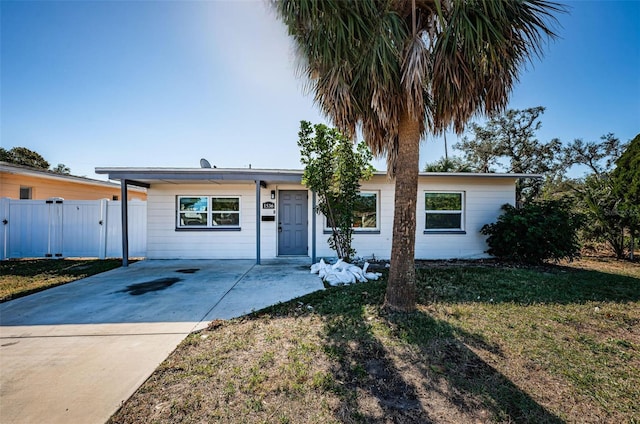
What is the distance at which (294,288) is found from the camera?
555 centimetres

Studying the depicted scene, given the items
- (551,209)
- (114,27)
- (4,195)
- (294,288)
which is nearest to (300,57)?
(294,288)

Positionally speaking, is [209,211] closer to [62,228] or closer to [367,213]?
[62,228]

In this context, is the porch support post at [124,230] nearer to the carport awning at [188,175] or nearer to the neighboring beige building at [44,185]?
the carport awning at [188,175]

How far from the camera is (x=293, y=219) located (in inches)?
372

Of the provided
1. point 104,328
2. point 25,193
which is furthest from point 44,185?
point 104,328

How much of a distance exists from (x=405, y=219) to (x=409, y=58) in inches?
91.5

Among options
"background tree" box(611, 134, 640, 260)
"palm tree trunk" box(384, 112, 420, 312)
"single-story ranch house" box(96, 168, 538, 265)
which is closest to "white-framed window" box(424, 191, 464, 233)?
"single-story ranch house" box(96, 168, 538, 265)

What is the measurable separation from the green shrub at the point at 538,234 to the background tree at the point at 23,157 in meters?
36.3

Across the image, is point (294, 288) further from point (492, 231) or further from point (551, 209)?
point (551, 209)

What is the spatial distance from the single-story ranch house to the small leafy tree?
6.09 ft

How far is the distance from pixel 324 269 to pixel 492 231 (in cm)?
607

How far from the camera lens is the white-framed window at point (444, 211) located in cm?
945

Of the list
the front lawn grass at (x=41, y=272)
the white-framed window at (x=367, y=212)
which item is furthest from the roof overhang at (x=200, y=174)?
the front lawn grass at (x=41, y=272)

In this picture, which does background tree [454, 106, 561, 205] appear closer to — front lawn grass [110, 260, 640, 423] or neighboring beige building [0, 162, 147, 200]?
front lawn grass [110, 260, 640, 423]
